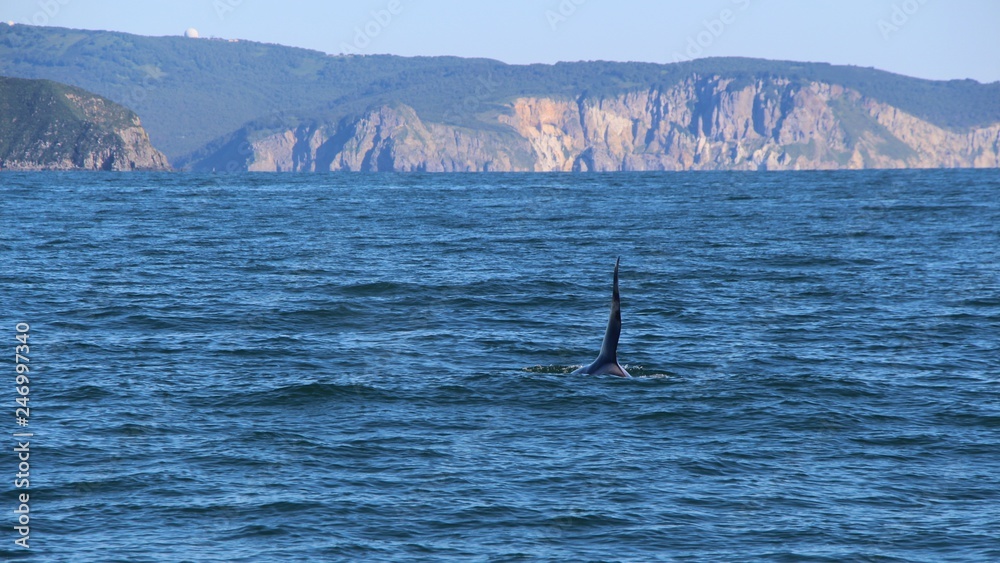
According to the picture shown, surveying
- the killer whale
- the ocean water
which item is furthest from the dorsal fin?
the ocean water

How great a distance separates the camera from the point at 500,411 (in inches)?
741

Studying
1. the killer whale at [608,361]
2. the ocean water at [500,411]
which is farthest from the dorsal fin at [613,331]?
the ocean water at [500,411]

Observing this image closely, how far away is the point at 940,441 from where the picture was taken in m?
17.2

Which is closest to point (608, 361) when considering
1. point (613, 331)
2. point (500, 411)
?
point (613, 331)

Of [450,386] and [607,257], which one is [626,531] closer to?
[450,386]

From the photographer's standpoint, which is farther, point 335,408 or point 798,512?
point 335,408

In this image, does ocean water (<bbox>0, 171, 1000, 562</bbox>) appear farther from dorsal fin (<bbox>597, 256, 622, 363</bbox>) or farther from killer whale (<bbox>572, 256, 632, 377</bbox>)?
dorsal fin (<bbox>597, 256, 622, 363</bbox>)

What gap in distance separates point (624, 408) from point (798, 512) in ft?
17.3

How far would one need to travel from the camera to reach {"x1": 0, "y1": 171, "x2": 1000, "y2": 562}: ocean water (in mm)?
13211

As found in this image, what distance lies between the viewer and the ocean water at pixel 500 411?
43.3 feet

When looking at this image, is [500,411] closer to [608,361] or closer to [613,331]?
[613,331]

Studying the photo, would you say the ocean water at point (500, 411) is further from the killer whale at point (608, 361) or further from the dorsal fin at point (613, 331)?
the dorsal fin at point (613, 331)

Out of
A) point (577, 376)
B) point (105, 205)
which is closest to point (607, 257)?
point (577, 376)

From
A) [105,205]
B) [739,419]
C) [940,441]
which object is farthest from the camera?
[105,205]
